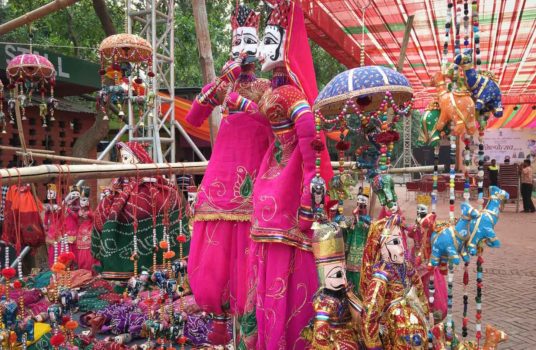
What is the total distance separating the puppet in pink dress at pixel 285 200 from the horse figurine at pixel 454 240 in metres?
0.62

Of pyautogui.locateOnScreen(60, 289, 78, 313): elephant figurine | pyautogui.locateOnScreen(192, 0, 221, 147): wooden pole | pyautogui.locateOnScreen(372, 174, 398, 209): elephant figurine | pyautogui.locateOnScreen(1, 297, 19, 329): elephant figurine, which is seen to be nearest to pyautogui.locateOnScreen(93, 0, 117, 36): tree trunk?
pyautogui.locateOnScreen(192, 0, 221, 147): wooden pole

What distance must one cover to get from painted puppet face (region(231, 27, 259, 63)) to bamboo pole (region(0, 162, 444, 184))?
32.2 inches

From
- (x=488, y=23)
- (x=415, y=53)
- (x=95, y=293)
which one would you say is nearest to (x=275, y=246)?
(x=95, y=293)

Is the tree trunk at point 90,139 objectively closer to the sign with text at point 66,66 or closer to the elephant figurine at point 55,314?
the sign with text at point 66,66

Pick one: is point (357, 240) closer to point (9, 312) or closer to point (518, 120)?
point (9, 312)

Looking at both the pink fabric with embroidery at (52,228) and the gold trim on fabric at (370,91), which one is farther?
the pink fabric with embroidery at (52,228)

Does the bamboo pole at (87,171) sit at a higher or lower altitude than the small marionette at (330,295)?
higher

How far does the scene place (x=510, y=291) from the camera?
5426 mm

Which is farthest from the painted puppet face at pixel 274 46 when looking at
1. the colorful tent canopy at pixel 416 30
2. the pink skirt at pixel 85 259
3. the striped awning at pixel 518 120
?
the striped awning at pixel 518 120

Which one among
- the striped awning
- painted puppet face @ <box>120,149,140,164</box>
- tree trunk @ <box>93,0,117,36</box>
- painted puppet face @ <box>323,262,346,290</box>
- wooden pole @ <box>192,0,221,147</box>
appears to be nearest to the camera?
painted puppet face @ <box>323,262,346,290</box>

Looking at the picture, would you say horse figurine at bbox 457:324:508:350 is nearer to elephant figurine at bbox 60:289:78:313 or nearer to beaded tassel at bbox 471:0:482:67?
beaded tassel at bbox 471:0:482:67

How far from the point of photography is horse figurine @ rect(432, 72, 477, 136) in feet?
6.48

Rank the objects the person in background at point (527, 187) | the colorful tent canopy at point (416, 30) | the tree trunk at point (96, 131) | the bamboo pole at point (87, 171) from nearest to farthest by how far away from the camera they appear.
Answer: the bamboo pole at point (87, 171), the colorful tent canopy at point (416, 30), the tree trunk at point (96, 131), the person in background at point (527, 187)

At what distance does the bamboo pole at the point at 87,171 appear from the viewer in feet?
6.74
